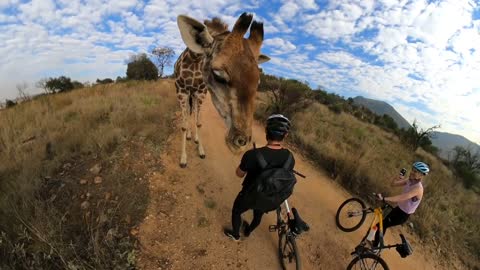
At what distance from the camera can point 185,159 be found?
678 centimetres

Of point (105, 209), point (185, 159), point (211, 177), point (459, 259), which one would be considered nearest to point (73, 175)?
point (105, 209)

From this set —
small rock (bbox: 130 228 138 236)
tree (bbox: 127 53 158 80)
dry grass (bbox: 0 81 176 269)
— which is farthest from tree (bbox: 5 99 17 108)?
small rock (bbox: 130 228 138 236)

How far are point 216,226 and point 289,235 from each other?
1.47m

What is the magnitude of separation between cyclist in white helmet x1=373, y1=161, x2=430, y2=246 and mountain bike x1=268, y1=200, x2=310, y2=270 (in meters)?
1.69

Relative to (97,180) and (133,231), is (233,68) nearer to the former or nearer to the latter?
(133,231)

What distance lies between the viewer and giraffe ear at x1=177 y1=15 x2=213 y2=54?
390 centimetres

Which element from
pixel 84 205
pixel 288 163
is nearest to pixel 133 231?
pixel 84 205

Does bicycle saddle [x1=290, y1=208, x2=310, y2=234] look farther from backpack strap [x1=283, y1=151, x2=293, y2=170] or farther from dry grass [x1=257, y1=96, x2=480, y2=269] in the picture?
dry grass [x1=257, y1=96, x2=480, y2=269]

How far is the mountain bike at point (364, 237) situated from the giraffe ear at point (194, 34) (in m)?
4.07

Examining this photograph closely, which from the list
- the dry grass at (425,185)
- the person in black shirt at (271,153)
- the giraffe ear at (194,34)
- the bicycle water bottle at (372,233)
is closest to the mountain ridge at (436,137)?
the dry grass at (425,185)

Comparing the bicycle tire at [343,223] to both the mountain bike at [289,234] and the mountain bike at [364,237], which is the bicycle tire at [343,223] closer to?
the mountain bike at [364,237]

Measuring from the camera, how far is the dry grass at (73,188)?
13.4 feet

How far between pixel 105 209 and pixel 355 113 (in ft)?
76.5

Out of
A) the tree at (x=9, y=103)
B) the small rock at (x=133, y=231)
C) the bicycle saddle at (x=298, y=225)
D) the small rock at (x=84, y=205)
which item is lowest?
the tree at (x=9, y=103)
